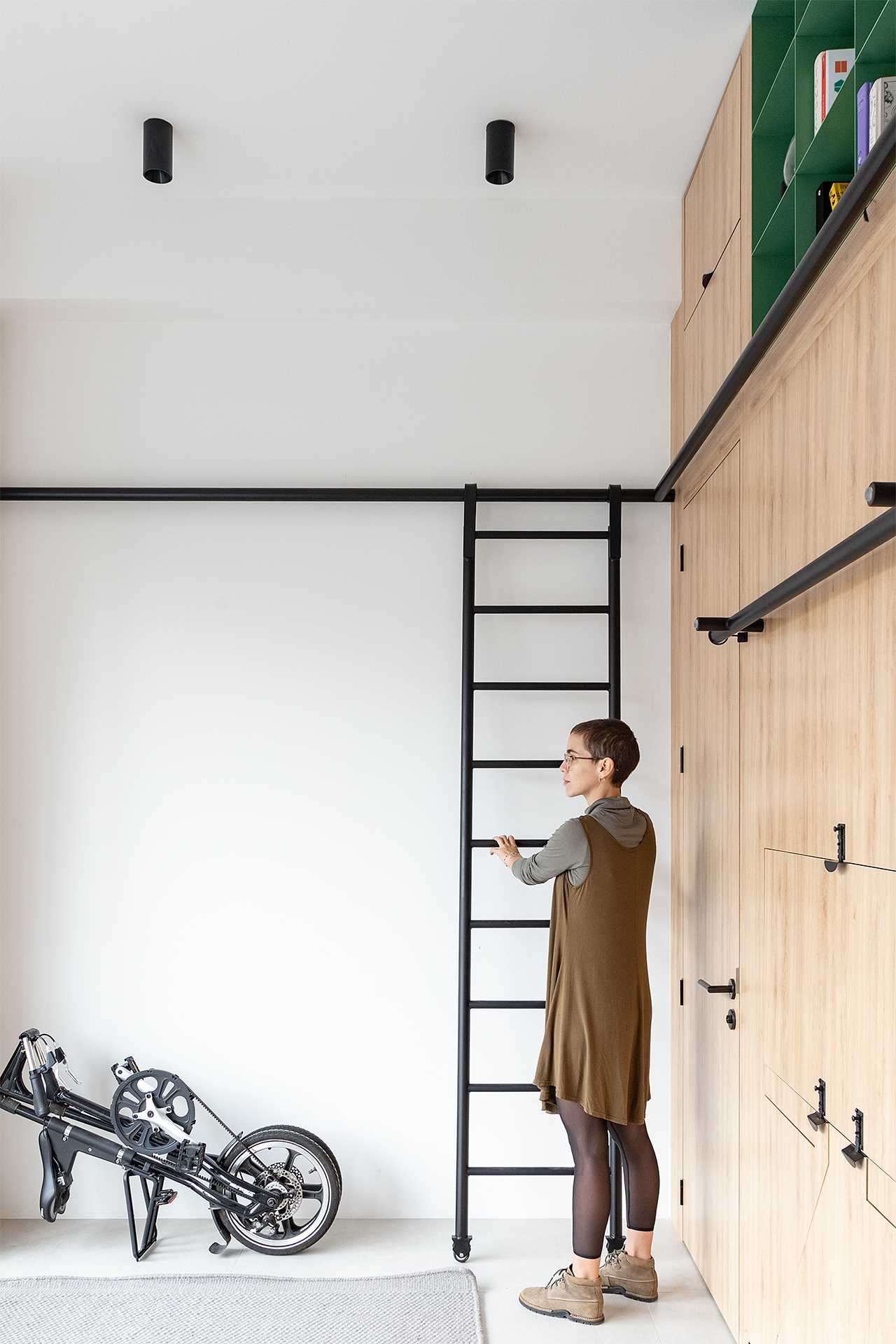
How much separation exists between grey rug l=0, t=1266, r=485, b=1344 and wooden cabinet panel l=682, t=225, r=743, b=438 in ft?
8.24

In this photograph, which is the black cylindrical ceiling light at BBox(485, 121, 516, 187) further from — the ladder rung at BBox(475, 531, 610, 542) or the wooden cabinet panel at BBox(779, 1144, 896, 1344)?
the wooden cabinet panel at BBox(779, 1144, 896, 1344)

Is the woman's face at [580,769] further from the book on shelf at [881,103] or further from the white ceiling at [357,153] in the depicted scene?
the book on shelf at [881,103]

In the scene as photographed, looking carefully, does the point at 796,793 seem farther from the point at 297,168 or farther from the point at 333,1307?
the point at 297,168

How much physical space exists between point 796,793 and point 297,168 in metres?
2.38

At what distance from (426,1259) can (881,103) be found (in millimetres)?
3022

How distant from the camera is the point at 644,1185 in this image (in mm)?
2953

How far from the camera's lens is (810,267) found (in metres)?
1.88

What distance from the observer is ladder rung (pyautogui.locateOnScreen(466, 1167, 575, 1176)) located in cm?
317

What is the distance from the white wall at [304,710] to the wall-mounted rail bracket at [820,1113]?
145 centimetres

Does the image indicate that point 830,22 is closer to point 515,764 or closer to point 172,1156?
point 515,764

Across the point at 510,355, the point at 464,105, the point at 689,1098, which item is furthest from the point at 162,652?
the point at 689,1098

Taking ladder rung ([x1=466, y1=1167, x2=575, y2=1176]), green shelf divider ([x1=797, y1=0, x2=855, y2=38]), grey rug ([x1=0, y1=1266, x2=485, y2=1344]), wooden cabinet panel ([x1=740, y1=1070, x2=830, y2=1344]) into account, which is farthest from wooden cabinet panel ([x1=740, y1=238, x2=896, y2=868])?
grey rug ([x1=0, y1=1266, x2=485, y2=1344])

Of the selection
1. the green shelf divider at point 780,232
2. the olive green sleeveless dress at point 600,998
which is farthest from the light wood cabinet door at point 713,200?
the olive green sleeveless dress at point 600,998

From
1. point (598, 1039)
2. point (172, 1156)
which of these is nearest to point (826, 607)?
point (598, 1039)
